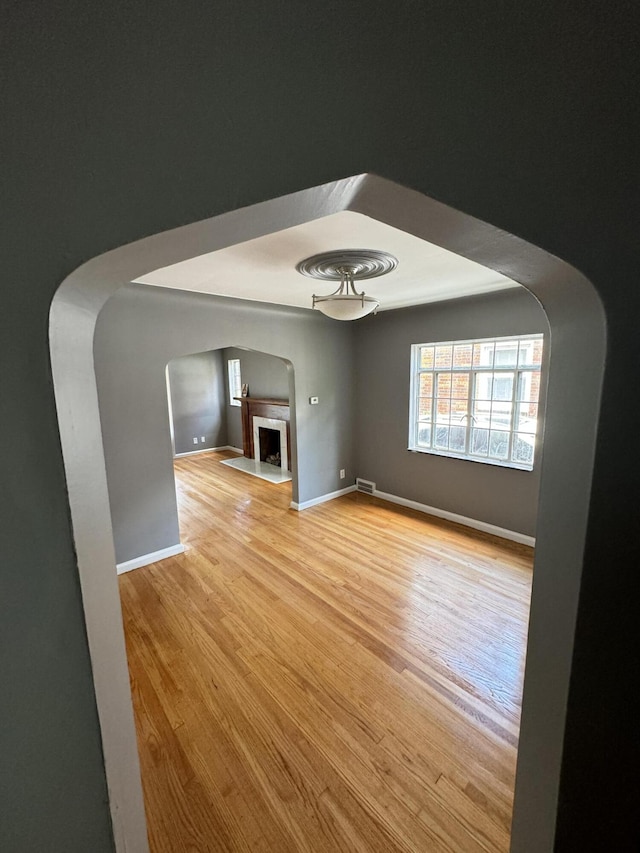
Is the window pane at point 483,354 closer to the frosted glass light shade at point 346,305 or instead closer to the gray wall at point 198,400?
the frosted glass light shade at point 346,305

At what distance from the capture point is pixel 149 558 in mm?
3273

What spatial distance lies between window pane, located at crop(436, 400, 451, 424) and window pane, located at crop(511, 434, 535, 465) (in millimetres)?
774

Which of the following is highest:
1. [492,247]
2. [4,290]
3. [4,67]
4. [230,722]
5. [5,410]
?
[4,67]

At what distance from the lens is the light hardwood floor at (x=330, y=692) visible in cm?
135

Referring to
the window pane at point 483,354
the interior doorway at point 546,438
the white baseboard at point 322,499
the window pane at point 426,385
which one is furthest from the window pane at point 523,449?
the interior doorway at point 546,438

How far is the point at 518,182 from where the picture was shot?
659 millimetres

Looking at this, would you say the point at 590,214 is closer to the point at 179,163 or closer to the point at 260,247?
the point at 179,163

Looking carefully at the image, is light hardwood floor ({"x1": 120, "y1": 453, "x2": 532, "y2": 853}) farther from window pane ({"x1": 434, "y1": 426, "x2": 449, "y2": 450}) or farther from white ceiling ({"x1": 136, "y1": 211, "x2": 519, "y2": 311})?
white ceiling ({"x1": 136, "y1": 211, "x2": 519, "y2": 311})

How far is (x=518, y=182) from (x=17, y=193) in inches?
36.5

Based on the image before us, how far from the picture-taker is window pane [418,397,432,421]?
422 cm

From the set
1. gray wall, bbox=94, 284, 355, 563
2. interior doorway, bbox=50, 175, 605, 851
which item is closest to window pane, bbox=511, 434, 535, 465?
gray wall, bbox=94, 284, 355, 563

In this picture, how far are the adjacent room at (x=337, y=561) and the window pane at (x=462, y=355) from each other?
0.9 inches

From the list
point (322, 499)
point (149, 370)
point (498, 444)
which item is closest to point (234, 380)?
point (322, 499)

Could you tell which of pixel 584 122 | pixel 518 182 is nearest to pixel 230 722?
pixel 518 182
